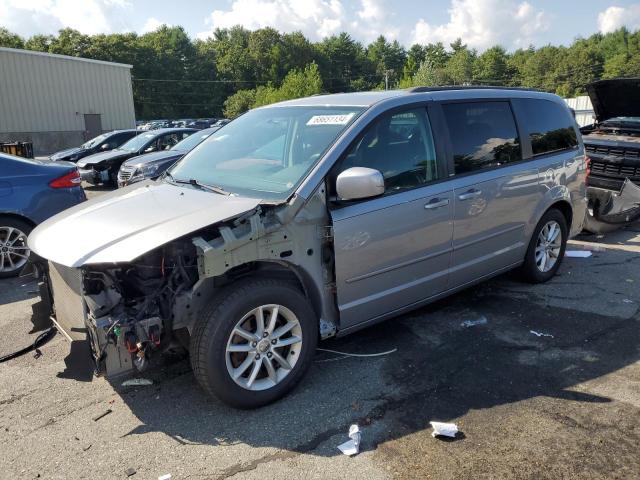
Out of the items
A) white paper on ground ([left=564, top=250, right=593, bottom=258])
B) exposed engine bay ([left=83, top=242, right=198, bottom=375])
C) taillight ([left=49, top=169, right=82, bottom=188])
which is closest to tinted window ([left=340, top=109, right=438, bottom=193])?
exposed engine bay ([left=83, top=242, right=198, bottom=375])

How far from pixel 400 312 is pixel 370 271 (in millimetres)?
564

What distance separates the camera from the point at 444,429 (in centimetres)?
292

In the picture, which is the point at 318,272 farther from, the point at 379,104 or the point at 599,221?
the point at 599,221

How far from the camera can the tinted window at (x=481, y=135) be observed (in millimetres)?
4148

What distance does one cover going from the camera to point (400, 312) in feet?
12.9

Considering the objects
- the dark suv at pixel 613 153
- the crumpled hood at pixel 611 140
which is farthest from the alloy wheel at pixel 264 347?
the crumpled hood at pixel 611 140

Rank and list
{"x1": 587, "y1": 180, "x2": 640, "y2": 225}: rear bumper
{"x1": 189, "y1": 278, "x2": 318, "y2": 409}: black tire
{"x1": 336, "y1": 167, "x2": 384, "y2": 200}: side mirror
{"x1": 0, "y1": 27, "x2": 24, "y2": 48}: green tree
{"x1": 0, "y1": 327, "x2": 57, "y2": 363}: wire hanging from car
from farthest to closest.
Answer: {"x1": 0, "y1": 27, "x2": 24, "y2": 48}: green tree
{"x1": 587, "y1": 180, "x2": 640, "y2": 225}: rear bumper
{"x1": 0, "y1": 327, "x2": 57, "y2": 363}: wire hanging from car
{"x1": 336, "y1": 167, "x2": 384, "y2": 200}: side mirror
{"x1": 189, "y1": 278, "x2": 318, "y2": 409}: black tire

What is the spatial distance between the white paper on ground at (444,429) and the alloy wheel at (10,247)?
16.7 feet

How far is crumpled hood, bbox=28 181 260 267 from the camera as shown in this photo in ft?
9.22

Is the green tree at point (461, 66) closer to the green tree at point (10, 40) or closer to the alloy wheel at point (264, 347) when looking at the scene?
the green tree at point (10, 40)

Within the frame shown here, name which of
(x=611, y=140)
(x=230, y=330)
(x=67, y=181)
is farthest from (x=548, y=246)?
(x=67, y=181)

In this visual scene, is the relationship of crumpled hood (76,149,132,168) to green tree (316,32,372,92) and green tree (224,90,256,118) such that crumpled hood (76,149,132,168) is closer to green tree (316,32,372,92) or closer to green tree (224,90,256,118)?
green tree (224,90,256,118)

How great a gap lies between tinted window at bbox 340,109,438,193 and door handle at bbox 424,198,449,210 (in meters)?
0.16

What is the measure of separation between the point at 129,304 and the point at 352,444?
1506 millimetres
